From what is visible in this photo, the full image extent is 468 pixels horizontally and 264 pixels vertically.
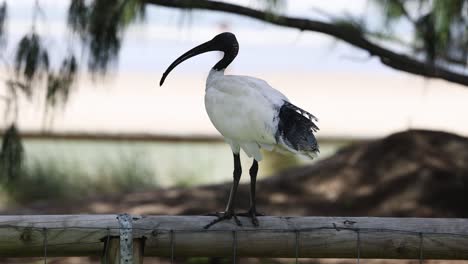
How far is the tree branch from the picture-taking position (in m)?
4.74

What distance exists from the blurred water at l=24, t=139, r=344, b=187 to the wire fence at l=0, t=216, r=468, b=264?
16.9 ft

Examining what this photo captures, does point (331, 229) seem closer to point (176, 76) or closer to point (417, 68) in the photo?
point (417, 68)

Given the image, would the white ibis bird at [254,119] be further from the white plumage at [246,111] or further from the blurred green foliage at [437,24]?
the blurred green foliage at [437,24]

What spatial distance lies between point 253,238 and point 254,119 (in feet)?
1.38

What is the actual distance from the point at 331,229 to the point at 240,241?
0.93 ft

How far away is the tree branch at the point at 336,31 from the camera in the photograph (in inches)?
187

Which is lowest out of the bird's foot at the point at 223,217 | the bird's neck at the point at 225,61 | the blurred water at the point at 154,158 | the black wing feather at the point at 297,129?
the blurred water at the point at 154,158

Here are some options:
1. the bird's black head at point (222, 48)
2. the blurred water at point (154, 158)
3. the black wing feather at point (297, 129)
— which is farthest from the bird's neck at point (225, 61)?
the blurred water at point (154, 158)

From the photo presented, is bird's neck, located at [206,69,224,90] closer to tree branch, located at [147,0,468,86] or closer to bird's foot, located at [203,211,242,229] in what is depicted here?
bird's foot, located at [203,211,242,229]

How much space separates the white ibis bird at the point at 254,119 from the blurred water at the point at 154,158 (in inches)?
190

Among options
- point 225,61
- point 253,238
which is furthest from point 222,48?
point 253,238

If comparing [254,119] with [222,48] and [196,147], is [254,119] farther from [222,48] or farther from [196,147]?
[196,147]

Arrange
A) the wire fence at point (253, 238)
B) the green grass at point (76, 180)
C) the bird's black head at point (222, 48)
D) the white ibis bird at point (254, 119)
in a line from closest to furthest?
the wire fence at point (253, 238) < the white ibis bird at point (254, 119) < the bird's black head at point (222, 48) < the green grass at point (76, 180)

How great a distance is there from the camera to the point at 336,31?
4.91m
